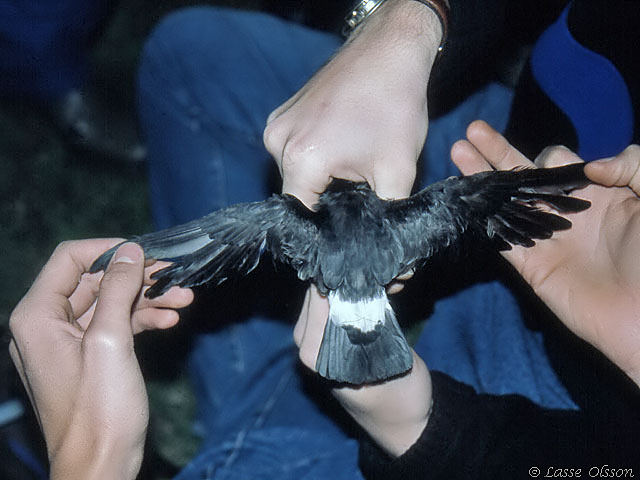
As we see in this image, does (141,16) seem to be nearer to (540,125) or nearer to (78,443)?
(540,125)

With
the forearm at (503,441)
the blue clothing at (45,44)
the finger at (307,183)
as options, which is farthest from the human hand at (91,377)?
the blue clothing at (45,44)

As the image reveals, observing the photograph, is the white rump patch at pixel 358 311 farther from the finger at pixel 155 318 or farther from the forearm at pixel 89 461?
the forearm at pixel 89 461

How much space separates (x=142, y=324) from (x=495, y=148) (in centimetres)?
122

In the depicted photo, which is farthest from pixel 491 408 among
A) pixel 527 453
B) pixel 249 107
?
pixel 249 107

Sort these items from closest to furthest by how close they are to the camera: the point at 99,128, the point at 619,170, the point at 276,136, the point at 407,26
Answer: the point at 619,170, the point at 276,136, the point at 407,26, the point at 99,128

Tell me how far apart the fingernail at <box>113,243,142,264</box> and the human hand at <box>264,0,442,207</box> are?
0.44 m

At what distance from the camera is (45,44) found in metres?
2.93

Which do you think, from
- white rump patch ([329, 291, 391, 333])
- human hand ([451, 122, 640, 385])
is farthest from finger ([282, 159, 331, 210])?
human hand ([451, 122, 640, 385])

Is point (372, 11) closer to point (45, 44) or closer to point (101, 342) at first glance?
point (101, 342)

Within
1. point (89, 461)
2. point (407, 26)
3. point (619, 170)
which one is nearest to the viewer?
point (89, 461)

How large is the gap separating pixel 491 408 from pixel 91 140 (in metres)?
2.46

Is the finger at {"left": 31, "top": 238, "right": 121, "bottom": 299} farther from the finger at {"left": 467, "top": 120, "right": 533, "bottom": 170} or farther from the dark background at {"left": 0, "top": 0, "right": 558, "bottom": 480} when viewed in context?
the dark background at {"left": 0, "top": 0, "right": 558, "bottom": 480}

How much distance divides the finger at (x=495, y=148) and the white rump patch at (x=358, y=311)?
57 cm

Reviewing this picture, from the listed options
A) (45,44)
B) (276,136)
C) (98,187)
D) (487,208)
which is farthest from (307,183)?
(98,187)
